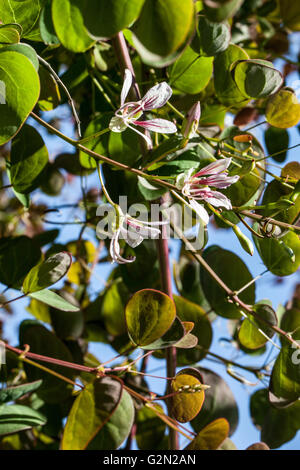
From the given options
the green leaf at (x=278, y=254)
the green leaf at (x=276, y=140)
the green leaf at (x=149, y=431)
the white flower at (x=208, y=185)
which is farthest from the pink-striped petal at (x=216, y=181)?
the green leaf at (x=149, y=431)

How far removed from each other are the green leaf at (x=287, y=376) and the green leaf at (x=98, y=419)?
141 mm

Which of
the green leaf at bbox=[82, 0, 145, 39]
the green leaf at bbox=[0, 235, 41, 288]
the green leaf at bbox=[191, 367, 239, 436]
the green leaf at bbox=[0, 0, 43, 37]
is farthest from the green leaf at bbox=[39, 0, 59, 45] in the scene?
the green leaf at bbox=[191, 367, 239, 436]

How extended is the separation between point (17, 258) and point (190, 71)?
10.0 inches

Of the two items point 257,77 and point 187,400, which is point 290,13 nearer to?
point 257,77

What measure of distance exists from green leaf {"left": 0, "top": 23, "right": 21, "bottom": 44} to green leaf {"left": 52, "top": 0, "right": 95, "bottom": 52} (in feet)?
0.17

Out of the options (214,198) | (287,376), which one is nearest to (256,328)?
(287,376)

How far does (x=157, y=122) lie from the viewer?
1.06 feet

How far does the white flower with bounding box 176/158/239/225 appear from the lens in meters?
0.31

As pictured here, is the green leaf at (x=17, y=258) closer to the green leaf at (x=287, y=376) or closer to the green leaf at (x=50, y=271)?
the green leaf at (x=50, y=271)

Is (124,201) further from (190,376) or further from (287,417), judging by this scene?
(287,417)

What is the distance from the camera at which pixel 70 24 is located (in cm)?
27

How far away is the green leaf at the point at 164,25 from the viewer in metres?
0.22

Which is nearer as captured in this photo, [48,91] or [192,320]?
[48,91]
